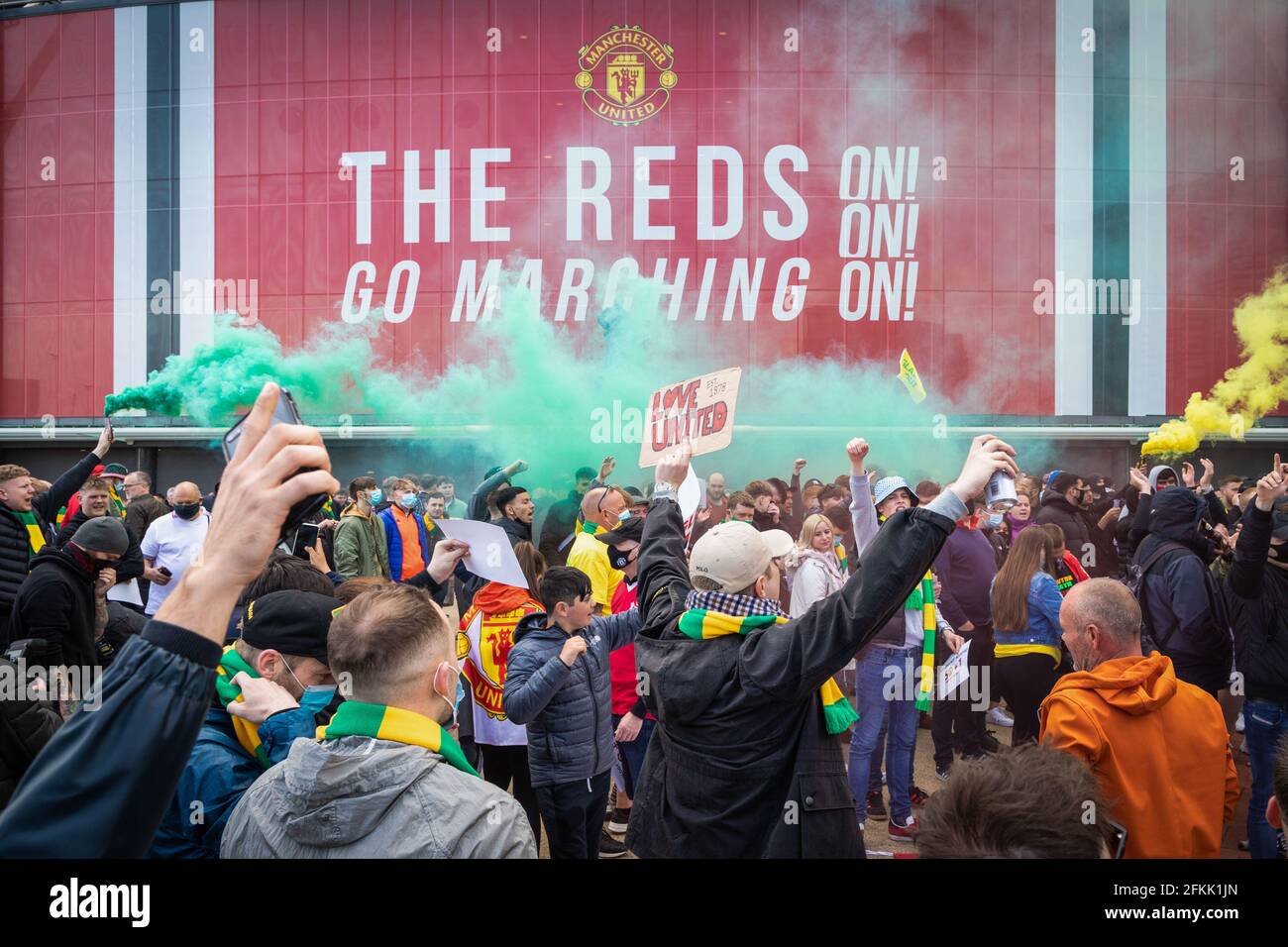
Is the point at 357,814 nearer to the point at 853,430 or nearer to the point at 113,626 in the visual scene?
the point at 113,626

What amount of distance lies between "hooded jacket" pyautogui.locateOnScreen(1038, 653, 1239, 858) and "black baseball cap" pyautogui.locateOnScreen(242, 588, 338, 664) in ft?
6.91

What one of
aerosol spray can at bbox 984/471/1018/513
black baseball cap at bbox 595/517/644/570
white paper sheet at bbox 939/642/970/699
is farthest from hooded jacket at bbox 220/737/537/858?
white paper sheet at bbox 939/642/970/699

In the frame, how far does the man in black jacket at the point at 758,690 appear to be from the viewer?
7.53ft

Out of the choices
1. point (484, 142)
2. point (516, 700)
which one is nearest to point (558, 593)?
point (516, 700)

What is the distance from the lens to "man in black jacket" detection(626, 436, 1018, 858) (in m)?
2.29

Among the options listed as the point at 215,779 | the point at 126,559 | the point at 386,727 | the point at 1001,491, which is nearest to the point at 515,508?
the point at 126,559

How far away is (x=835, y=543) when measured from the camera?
253 inches

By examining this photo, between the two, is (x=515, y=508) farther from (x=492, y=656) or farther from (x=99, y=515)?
(x=99, y=515)

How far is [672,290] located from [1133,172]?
26.9 feet

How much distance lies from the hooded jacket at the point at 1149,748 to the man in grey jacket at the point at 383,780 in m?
1.65

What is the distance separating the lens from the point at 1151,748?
2.46 metres

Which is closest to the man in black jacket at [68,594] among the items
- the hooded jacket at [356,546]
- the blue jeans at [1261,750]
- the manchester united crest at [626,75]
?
the hooded jacket at [356,546]

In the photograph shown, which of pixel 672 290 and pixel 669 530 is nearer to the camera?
pixel 669 530

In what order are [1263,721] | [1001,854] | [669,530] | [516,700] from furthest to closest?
[1263,721]
[516,700]
[669,530]
[1001,854]
